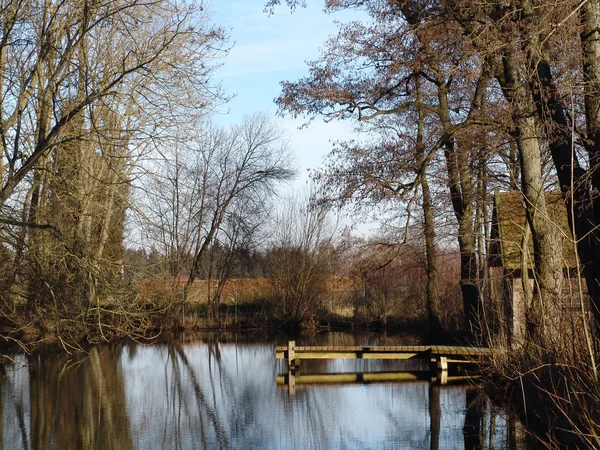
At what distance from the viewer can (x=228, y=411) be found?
45.4ft

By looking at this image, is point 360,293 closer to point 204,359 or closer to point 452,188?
point 204,359

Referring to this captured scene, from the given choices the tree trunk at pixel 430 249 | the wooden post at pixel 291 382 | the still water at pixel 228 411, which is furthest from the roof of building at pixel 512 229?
the wooden post at pixel 291 382

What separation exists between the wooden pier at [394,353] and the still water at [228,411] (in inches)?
29.8

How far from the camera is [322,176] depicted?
17328mm

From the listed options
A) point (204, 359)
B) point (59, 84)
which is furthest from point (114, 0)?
point (204, 359)

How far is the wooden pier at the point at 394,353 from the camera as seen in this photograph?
17438mm

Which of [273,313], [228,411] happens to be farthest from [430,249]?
[273,313]

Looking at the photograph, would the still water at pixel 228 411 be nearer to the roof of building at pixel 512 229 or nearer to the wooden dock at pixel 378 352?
the wooden dock at pixel 378 352

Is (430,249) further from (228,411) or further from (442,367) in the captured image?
(228,411)

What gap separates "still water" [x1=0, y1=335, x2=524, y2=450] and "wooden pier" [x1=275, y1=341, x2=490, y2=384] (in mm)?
757

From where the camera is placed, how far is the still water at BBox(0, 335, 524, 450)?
1107 cm

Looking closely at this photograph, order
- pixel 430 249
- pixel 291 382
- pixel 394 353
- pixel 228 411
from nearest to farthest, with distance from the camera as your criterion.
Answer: pixel 228 411, pixel 291 382, pixel 394 353, pixel 430 249

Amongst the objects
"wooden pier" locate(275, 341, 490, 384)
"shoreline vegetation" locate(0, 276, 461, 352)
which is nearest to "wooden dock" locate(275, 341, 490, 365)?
"wooden pier" locate(275, 341, 490, 384)

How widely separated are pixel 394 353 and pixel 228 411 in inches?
225
